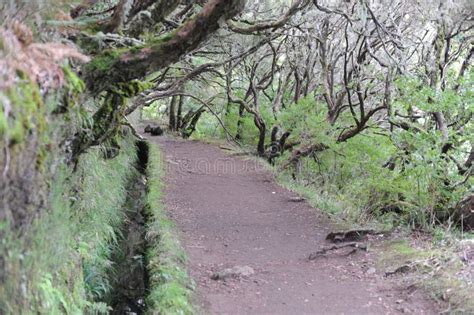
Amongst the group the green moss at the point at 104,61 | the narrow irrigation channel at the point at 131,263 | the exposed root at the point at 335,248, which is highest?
the green moss at the point at 104,61

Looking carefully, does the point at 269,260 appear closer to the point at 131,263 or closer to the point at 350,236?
the point at 350,236

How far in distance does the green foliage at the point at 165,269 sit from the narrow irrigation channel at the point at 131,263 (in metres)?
0.33

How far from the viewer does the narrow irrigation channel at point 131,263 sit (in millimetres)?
6492

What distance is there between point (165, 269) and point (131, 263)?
201 centimetres

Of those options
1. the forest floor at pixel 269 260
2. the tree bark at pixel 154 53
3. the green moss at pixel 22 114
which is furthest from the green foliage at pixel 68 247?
the forest floor at pixel 269 260

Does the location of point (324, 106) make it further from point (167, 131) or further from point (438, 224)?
point (167, 131)

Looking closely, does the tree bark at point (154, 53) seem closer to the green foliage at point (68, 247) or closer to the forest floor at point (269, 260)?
the green foliage at point (68, 247)

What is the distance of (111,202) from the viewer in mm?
8641

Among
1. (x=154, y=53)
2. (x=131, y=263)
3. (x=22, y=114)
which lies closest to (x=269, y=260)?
(x=131, y=263)

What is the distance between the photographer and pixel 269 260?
6715 millimetres

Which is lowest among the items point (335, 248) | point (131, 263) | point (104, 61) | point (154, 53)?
point (131, 263)

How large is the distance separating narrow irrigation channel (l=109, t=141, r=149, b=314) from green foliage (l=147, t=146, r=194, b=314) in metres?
0.33

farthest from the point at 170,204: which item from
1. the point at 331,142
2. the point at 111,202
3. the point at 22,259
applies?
the point at 22,259

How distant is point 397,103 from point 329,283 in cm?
512
